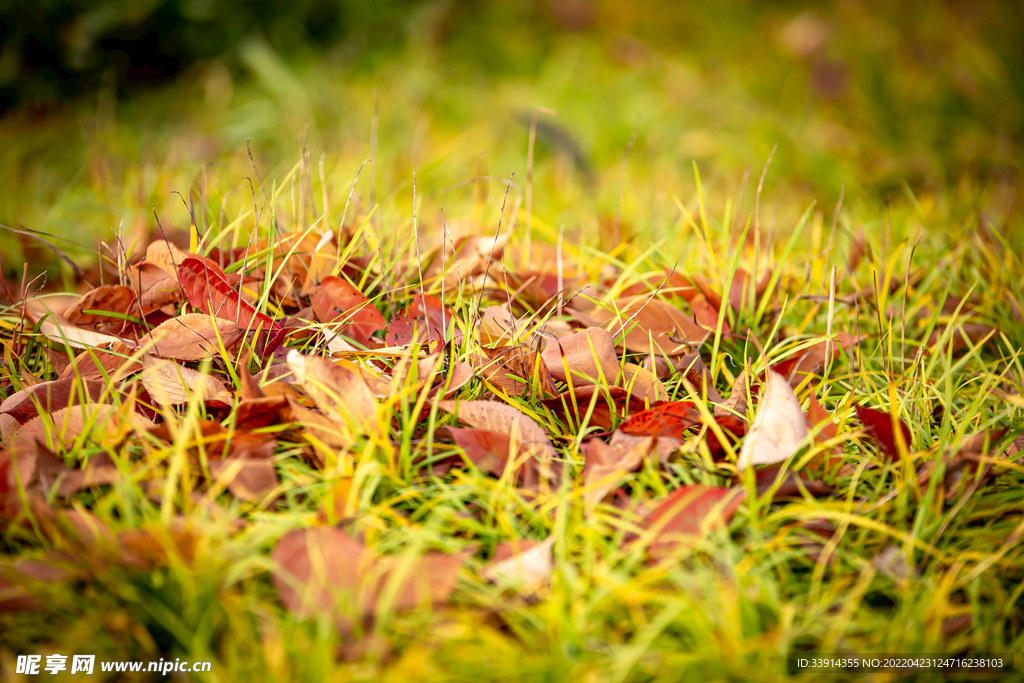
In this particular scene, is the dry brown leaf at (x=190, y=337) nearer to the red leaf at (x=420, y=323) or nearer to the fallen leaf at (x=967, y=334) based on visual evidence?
the red leaf at (x=420, y=323)

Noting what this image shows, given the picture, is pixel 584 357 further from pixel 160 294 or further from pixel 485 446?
pixel 160 294

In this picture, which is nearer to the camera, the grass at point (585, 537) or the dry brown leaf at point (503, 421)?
the grass at point (585, 537)

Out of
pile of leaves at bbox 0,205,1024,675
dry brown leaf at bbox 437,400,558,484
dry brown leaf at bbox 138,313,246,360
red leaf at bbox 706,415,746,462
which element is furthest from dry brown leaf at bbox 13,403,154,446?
red leaf at bbox 706,415,746,462

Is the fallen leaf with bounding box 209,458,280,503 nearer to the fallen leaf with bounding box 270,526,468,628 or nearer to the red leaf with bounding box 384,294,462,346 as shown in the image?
the fallen leaf with bounding box 270,526,468,628

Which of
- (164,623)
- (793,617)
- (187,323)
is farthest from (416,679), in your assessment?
(187,323)

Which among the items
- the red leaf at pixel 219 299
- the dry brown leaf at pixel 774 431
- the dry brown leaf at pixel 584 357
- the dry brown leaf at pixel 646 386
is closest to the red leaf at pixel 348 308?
the red leaf at pixel 219 299

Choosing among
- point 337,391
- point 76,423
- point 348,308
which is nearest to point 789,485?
point 337,391

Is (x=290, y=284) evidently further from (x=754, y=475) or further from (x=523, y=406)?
(x=754, y=475)

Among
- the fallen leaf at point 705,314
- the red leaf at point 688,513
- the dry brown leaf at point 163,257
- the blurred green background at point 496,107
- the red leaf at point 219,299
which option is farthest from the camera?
the blurred green background at point 496,107
